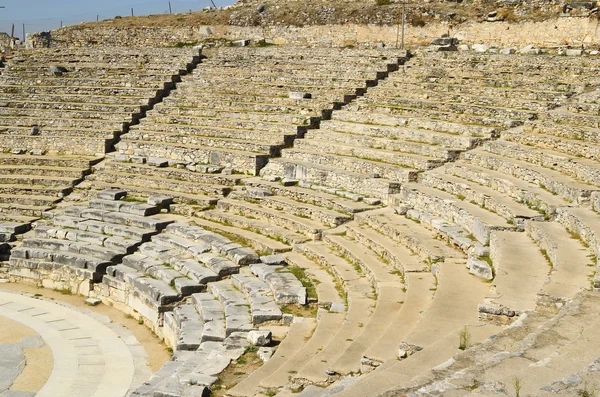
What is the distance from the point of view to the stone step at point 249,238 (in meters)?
14.5

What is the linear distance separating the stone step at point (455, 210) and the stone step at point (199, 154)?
432 cm

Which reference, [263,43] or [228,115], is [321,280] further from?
[263,43]

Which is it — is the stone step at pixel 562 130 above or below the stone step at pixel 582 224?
above

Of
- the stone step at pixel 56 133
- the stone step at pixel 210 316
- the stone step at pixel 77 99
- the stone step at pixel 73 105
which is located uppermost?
the stone step at pixel 77 99

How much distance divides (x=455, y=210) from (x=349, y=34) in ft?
40.9

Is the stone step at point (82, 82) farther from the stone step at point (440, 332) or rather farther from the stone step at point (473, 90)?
the stone step at point (440, 332)

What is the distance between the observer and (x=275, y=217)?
15836 millimetres

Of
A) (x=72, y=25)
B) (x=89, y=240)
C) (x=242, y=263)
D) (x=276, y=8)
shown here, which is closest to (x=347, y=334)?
(x=242, y=263)

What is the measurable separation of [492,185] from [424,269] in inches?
126

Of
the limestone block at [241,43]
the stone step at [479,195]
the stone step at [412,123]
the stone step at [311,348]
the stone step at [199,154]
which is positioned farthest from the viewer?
the limestone block at [241,43]

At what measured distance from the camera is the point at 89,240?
16.3 meters

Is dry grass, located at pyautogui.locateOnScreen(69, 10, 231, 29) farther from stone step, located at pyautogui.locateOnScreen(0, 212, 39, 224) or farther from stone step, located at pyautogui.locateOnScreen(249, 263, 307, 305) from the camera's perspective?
stone step, located at pyautogui.locateOnScreen(249, 263, 307, 305)

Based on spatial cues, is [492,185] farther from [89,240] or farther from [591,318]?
[89,240]

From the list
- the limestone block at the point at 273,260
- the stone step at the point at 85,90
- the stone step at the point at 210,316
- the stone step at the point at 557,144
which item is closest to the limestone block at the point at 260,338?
the stone step at the point at 210,316
